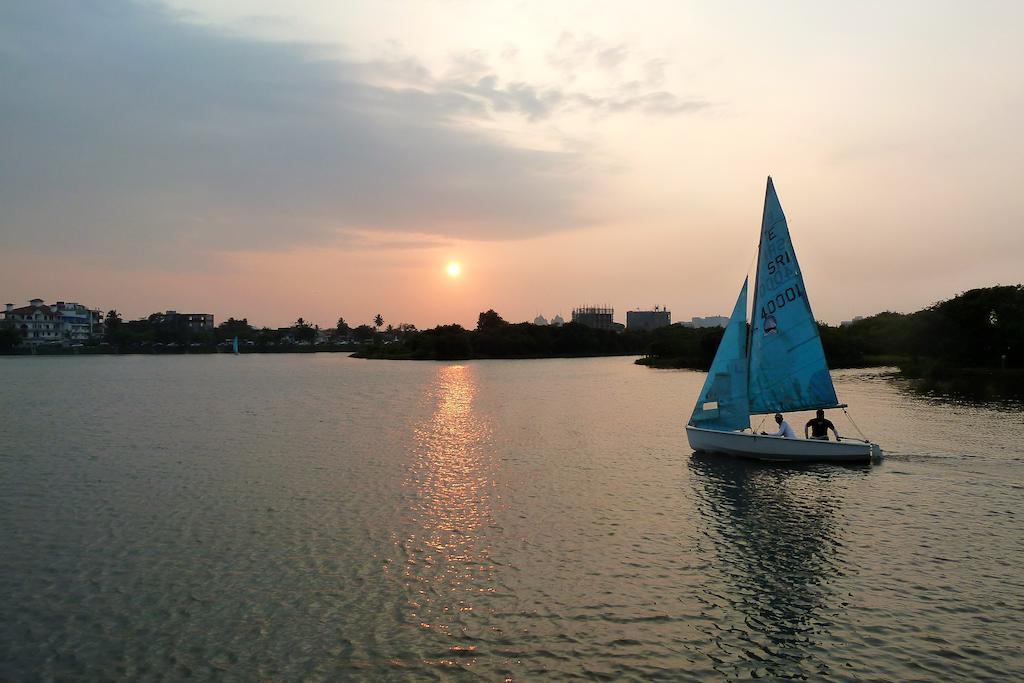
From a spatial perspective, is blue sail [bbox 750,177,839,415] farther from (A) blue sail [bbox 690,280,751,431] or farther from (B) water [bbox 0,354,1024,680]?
(B) water [bbox 0,354,1024,680]

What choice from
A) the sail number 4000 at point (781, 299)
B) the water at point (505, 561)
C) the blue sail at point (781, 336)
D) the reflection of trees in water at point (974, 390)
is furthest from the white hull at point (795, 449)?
the reflection of trees in water at point (974, 390)

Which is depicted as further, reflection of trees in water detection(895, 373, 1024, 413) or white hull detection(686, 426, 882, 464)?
reflection of trees in water detection(895, 373, 1024, 413)

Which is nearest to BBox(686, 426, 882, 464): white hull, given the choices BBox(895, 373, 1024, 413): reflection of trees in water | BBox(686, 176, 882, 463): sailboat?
BBox(686, 176, 882, 463): sailboat

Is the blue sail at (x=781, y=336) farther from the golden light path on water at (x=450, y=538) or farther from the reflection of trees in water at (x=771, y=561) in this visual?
the golden light path on water at (x=450, y=538)

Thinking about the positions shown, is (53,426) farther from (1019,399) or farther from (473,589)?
(1019,399)

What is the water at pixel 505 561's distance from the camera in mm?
16172

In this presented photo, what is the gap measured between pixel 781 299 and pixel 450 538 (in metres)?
23.1

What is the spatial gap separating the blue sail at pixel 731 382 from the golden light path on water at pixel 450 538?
43.3ft

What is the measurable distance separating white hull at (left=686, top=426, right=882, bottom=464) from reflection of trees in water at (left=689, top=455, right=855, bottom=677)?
0.77 m

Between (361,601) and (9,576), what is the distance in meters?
11.2

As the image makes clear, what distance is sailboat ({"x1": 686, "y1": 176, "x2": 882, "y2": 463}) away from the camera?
125 feet

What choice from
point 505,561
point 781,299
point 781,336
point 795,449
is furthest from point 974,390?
point 505,561

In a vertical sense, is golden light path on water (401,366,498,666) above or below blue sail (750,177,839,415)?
below

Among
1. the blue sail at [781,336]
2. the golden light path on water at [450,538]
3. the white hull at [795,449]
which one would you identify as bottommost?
the golden light path on water at [450,538]
